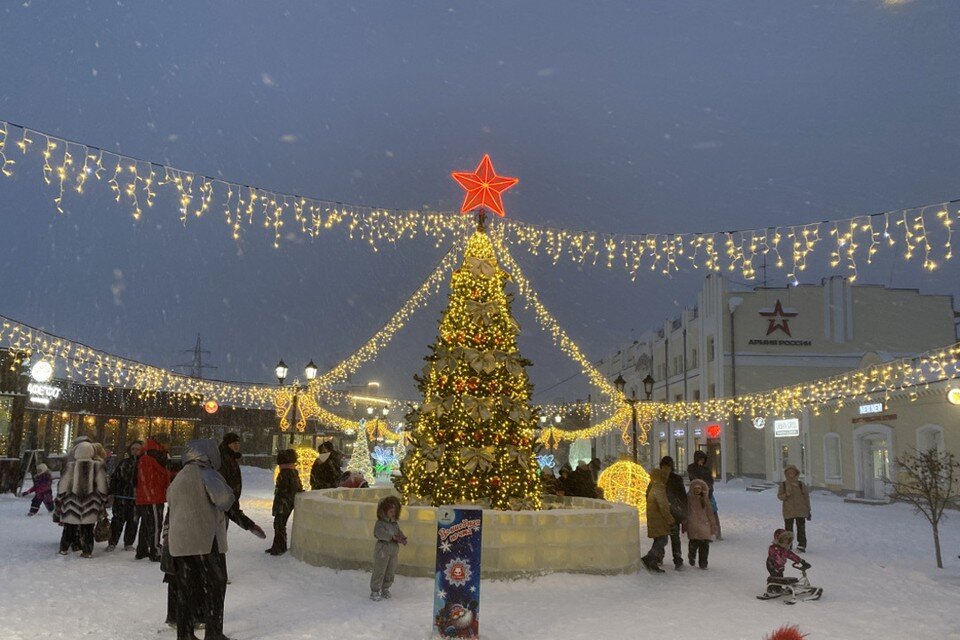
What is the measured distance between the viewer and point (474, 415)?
11266 mm

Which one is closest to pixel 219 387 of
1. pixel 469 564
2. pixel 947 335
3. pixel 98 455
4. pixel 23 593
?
pixel 98 455

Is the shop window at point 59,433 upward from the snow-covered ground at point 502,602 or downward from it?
upward

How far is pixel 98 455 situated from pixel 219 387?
56.0 feet

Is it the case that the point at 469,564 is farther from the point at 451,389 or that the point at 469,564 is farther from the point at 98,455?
the point at 98,455

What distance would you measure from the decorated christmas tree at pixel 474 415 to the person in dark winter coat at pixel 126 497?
4121mm

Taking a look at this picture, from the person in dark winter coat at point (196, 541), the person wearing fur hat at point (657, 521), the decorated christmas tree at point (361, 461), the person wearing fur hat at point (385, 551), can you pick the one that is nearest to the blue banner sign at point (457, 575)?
the person wearing fur hat at point (385, 551)

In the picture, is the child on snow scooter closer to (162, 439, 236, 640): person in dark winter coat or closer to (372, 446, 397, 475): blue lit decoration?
(162, 439, 236, 640): person in dark winter coat

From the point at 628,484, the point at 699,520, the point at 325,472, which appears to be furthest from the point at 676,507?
the point at 628,484

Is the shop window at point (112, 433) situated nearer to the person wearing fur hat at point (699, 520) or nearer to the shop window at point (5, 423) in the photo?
the shop window at point (5, 423)

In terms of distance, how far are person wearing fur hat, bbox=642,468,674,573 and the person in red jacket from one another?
268 inches

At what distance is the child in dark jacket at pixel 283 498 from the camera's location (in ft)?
37.3

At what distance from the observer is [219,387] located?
28484 millimetres

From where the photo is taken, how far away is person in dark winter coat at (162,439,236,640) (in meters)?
6.29

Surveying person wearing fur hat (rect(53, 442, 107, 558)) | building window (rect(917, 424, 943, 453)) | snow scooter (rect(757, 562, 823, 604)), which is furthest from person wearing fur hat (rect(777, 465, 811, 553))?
building window (rect(917, 424, 943, 453))
